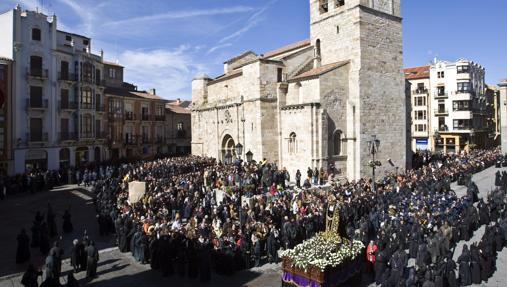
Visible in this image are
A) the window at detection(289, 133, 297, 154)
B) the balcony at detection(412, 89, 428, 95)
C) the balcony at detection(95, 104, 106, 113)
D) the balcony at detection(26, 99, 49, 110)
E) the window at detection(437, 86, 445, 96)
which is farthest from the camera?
the balcony at detection(412, 89, 428, 95)

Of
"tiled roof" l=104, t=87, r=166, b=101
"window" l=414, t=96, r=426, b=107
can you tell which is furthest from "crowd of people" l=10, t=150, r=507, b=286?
"window" l=414, t=96, r=426, b=107

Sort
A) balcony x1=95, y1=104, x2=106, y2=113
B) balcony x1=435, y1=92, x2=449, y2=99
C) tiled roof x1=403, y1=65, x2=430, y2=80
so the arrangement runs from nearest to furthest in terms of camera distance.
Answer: balcony x1=95, y1=104, x2=106, y2=113, balcony x1=435, y1=92, x2=449, y2=99, tiled roof x1=403, y1=65, x2=430, y2=80

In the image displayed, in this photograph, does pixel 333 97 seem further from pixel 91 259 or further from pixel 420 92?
pixel 420 92

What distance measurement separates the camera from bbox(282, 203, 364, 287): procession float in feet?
30.4

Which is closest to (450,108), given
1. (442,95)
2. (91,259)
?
(442,95)

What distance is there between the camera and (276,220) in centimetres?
1523

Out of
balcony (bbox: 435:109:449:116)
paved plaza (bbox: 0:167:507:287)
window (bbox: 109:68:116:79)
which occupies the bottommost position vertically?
paved plaza (bbox: 0:167:507:287)

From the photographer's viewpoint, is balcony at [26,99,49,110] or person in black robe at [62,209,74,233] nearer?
person in black robe at [62,209,74,233]

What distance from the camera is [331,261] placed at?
30.7 ft

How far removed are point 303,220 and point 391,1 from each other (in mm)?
18891

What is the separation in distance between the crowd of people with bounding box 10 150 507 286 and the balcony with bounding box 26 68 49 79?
1143 cm

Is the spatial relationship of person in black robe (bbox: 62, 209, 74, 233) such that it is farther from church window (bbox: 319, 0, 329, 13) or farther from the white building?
church window (bbox: 319, 0, 329, 13)

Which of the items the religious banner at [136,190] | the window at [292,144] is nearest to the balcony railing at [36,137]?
the religious banner at [136,190]

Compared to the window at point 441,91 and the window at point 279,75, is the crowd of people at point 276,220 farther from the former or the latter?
the window at point 441,91
